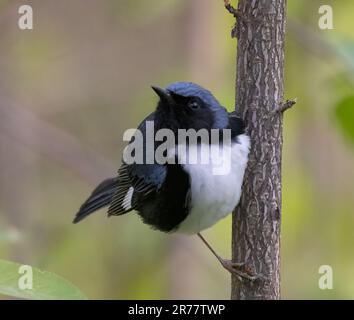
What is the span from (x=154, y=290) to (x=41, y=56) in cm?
176

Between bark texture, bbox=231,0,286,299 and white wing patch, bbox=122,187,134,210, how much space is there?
20.9 inches

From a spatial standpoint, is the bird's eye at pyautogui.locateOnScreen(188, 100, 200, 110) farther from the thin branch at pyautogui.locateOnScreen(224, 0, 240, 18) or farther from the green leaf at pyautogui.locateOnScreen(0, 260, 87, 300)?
the green leaf at pyautogui.locateOnScreen(0, 260, 87, 300)

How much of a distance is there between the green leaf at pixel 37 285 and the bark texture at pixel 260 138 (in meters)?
1.12

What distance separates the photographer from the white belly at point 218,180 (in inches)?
107

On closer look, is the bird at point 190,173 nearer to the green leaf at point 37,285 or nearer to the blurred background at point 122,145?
the blurred background at point 122,145

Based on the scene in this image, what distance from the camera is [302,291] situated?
4410 millimetres

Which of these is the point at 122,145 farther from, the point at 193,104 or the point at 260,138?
the point at 260,138

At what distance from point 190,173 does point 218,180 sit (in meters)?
0.10

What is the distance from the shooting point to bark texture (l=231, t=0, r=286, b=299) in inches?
103

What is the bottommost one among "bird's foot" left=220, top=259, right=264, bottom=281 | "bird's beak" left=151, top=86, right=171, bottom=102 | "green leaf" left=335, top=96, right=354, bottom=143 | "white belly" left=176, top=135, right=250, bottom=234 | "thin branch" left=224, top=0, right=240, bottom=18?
"bird's foot" left=220, top=259, right=264, bottom=281

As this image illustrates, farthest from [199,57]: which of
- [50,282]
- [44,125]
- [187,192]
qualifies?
[50,282]

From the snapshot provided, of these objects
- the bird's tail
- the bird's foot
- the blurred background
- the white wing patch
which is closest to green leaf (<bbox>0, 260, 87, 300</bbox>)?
the bird's foot

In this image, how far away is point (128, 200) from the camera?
3156 millimetres

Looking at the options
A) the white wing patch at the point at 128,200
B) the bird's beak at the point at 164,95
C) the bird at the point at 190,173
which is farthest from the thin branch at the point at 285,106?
the white wing patch at the point at 128,200
